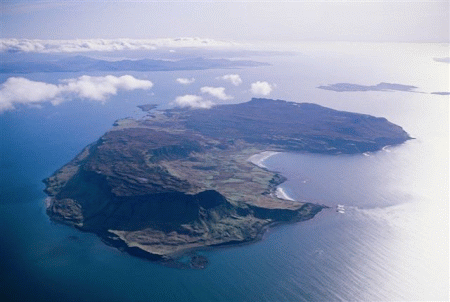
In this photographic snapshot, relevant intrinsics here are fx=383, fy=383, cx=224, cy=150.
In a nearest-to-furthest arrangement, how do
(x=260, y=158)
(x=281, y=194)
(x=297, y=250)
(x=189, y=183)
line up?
1. (x=297, y=250)
2. (x=189, y=183)
3. (x=281, y=194)
4. (x=260, y=158)

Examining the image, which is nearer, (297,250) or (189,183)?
(297,250)

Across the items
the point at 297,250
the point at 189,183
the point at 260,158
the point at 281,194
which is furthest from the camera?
the point at 260,158

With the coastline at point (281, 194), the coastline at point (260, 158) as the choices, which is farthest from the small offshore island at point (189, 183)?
the coastline at point (260, 158)

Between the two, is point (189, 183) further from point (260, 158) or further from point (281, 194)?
point (260, 158)

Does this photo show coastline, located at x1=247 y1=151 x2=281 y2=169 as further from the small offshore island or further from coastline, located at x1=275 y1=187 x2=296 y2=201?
coastline, located at x1=275 y1=187 x2=296 y2=201

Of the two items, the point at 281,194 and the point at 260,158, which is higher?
the point at 260,158

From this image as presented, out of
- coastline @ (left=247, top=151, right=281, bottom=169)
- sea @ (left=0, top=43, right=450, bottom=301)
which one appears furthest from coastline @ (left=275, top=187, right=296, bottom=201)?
coastline @ (left=247, top=151, right=281, bottom=169)

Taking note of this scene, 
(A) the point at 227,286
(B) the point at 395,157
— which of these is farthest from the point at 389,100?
(A) the point at 227,286

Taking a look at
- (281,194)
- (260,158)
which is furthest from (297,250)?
(260,158)

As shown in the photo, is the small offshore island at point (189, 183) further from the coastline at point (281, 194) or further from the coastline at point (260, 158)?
the coastline at point (260, 158)
